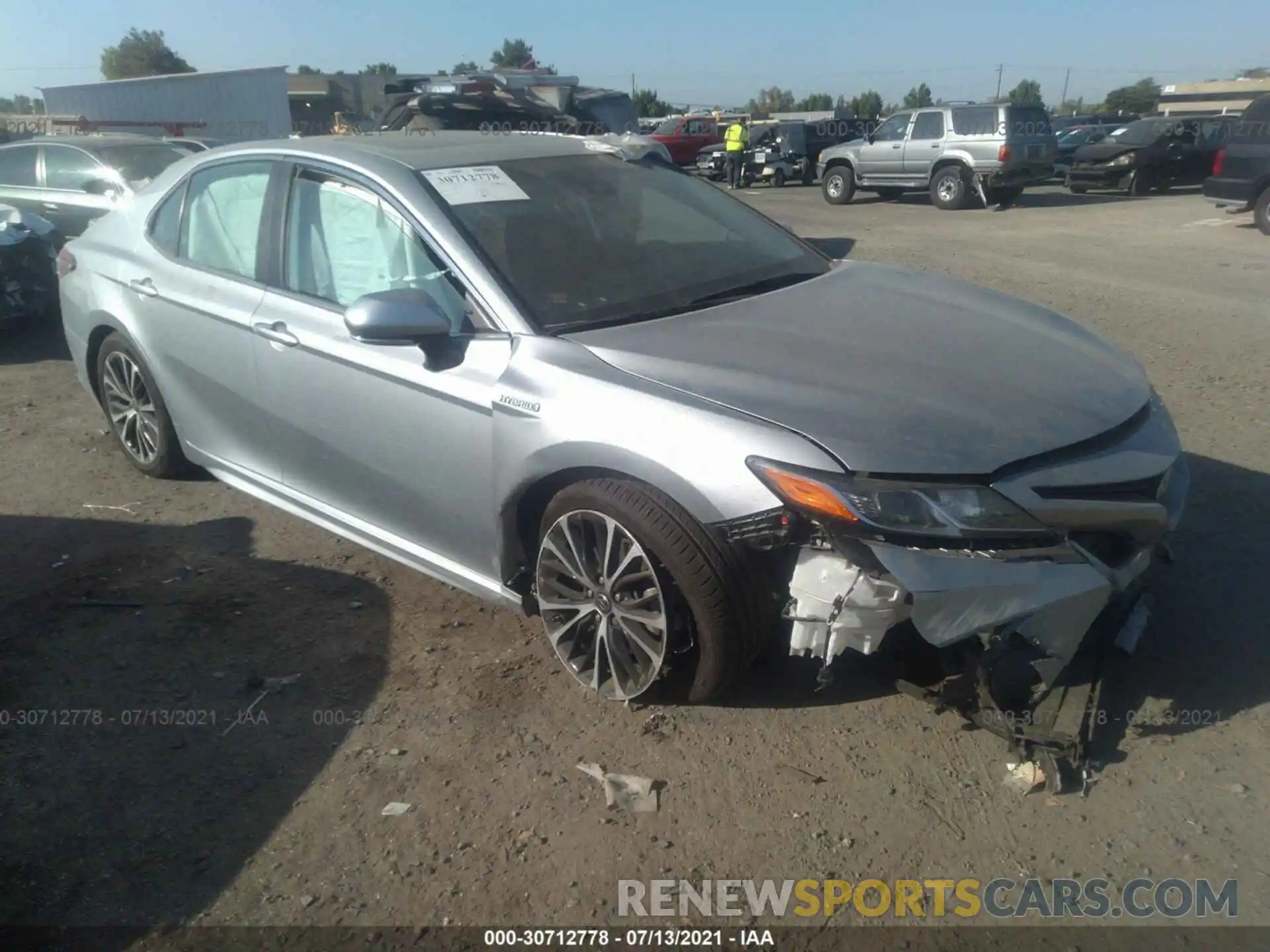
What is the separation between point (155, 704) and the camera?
3441mm

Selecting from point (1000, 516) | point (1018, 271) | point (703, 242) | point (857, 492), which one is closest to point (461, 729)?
point (857, 492)

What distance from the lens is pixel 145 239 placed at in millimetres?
4789

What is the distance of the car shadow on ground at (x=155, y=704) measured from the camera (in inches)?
106

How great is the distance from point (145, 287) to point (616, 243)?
91.6 inches

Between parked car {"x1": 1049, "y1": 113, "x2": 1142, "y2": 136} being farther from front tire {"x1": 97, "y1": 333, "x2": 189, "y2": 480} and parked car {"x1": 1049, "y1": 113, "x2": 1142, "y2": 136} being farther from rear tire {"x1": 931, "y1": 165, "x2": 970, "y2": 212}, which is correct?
front tire {"x1": 97, "y1": 333, "x2": 189, "y2": 480}

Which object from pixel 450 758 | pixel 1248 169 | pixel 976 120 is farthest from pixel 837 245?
Result: pixel 450 758

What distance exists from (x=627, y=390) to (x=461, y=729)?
1.21 meters

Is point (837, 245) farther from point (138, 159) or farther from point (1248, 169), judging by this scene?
point (138, 159)

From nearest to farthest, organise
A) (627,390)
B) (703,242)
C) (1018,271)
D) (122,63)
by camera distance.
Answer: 1. (627,390)
2. (703,242)
3. (1018,271)
4. (122,63)

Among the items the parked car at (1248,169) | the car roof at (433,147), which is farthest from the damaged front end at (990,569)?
the parked car at (1248,169)

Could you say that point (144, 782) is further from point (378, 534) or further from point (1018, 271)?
point (1018, 271)

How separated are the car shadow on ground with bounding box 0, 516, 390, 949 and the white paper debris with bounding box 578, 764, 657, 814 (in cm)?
84

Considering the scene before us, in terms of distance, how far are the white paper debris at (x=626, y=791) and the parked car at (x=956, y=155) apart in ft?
57.8

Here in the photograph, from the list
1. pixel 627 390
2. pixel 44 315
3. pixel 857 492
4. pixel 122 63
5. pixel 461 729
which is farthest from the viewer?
pixel 122 63
